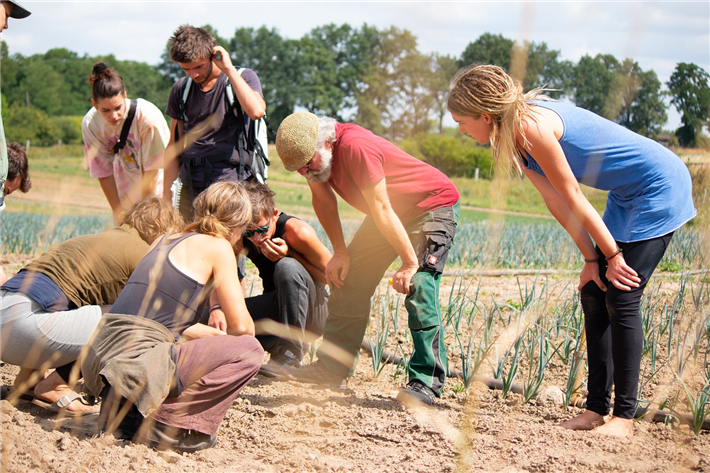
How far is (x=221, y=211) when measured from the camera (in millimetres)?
2324

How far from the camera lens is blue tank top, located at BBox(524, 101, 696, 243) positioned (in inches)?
86.4

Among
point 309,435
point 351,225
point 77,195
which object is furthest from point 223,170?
point 77,195

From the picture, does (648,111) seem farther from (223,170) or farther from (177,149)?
(177,149)

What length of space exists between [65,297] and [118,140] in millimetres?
1763

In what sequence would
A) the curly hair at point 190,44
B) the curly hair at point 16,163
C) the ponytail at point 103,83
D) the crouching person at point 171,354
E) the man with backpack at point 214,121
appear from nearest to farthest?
the crouching person at point 171,354 → the curly hair at point 16,163 → the curly hair at point 190,44 → the man with backpack at point 214,121 → the ponytail at point 103,83

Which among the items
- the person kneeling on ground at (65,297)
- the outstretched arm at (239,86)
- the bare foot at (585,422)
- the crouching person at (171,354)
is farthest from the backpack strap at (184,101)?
the bare foot at (585,422)

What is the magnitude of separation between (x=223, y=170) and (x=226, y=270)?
5.14ft

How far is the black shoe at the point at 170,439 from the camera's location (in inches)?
83.2

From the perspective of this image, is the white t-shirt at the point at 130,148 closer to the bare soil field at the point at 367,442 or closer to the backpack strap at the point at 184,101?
the backpack strap at the point at 184,101

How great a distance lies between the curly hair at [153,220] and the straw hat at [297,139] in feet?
1.86

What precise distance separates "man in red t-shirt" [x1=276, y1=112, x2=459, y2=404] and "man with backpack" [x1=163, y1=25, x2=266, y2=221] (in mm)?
897

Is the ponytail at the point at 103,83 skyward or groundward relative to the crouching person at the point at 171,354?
skyward

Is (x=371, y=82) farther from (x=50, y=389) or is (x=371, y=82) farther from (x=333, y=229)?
(x=50, y=389)

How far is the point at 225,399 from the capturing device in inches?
86.9
